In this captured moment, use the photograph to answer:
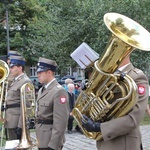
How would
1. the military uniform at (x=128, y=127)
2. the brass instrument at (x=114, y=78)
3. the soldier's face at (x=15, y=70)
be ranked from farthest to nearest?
the soldier's face at (x=15, y=70), the military uniform at (x=128, y=127), the brass instrument at (x=114, y=78)

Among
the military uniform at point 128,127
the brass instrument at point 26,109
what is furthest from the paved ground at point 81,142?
the military uniform at point 128,127

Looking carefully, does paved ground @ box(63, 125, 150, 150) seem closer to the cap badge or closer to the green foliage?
the green foliage

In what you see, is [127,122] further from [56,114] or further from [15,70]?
[15,70]

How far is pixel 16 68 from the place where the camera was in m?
5.61

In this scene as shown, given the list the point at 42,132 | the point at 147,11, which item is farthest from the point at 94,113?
the point at 147,11

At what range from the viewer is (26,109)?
17.0ft

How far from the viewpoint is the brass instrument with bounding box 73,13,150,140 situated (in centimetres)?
271

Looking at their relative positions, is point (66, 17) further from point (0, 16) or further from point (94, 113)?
point (94, 113)

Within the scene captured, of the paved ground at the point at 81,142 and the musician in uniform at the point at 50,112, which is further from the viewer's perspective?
the paved ground at the point at 81,142

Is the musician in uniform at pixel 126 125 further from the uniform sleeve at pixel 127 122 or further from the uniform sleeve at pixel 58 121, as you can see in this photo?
the uniform sleeve at pixel 58 121

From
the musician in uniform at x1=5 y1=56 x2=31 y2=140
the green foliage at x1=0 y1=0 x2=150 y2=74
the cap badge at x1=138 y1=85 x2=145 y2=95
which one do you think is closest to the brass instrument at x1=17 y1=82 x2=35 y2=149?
the musician in uniform at x1=5 y1=56 x2=31 y2=140

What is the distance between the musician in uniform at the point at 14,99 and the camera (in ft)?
17.9

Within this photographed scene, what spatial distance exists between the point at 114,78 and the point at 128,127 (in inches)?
16.8

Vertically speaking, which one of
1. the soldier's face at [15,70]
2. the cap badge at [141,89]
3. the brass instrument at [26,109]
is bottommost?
the brass instrument at [26,109]
